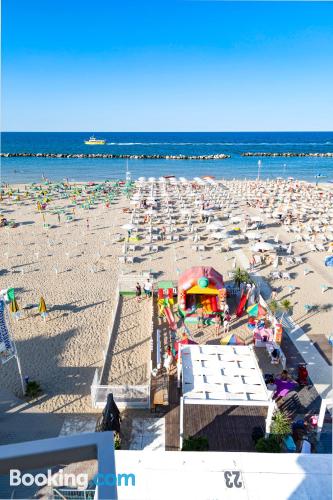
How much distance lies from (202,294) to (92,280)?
589 cm

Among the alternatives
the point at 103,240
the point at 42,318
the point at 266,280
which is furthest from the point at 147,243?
the point at 42,318

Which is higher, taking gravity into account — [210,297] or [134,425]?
[210,297]

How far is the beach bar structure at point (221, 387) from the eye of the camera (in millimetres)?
8211

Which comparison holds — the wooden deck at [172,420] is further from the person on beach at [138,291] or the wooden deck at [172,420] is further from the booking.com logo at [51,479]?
the booking.com logo at [51,479]

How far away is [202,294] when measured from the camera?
14.5 meters

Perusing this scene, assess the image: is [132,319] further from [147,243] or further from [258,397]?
[147,243]

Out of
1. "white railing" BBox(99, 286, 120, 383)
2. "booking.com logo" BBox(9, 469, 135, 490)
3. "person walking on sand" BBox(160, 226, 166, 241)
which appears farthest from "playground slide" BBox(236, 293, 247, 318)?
"booking.com logo" BBox(9, 469, 135, 490)

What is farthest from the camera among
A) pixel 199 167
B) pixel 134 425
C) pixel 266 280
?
pixel 199 167

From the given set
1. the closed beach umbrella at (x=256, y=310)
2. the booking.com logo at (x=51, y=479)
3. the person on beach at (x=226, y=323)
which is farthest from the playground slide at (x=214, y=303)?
the booking.com logo at (x=51, y=479)

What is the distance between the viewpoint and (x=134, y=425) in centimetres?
906

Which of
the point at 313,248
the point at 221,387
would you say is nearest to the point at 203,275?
the point at 221,387

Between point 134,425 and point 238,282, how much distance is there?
27.6ft

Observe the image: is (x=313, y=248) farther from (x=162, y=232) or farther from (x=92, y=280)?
(x=92, y=280)

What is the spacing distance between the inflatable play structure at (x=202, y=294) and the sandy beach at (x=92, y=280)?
1.67m
